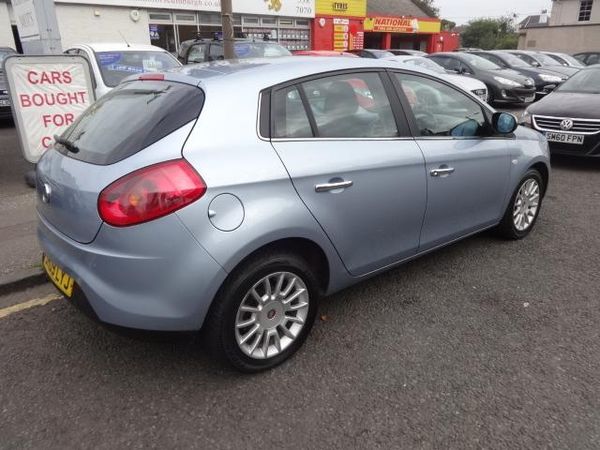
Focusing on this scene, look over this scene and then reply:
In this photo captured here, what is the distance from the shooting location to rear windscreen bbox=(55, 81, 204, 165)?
2.29 metres

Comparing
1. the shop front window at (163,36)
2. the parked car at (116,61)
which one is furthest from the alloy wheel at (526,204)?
the shop front window at (163,36)

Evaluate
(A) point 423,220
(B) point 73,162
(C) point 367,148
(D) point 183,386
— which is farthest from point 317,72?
(D) point 183,386

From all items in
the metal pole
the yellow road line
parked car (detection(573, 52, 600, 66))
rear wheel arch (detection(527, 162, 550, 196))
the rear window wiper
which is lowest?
parked car (detection(573, 52, 600, 66))

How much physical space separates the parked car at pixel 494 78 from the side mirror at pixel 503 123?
30.9 ft

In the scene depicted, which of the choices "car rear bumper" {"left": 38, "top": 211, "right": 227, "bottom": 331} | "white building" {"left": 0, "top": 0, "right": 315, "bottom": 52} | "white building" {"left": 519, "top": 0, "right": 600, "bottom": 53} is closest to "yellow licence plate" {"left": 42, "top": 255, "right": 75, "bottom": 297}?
"car rear bumper" {"left": 38, "top": 211, "right": 227, "bottom": 331}

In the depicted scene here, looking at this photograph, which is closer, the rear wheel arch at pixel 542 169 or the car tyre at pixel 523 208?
the car tyre at pixel 523 208

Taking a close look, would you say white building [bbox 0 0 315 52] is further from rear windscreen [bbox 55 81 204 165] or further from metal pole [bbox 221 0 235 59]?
rear windscreen [bbox 55 81 204 165]

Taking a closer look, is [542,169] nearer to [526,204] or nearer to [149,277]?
[526,204]

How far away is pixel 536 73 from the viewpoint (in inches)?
572

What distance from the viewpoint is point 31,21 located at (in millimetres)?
6551

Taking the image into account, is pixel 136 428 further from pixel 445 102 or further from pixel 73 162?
pixel 445 102

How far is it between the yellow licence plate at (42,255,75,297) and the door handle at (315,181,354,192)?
4.23 ft

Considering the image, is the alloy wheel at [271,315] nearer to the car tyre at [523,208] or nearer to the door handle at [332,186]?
the door handle at [332,186]

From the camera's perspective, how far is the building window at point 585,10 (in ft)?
145
